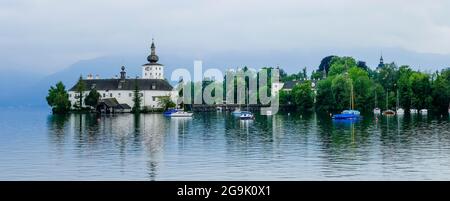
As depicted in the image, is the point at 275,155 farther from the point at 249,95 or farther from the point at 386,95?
the point at 249,95

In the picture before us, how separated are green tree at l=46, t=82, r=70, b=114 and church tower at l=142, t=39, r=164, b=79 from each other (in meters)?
19.1

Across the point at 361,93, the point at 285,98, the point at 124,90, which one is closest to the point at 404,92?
the point at 361,93

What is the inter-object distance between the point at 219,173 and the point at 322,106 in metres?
81.3

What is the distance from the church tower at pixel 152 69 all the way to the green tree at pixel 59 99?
19.1 meters

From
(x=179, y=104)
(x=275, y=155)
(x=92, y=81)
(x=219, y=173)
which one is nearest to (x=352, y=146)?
(x=275, y=155)

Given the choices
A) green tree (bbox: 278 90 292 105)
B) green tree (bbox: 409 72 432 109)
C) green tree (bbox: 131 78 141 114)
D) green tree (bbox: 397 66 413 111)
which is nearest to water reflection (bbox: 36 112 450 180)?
green tree (bbox: 409 72 432 109)

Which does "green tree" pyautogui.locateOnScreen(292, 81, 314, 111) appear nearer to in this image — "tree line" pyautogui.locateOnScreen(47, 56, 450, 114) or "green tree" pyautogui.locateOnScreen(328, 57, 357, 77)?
"tree line" pyautogui.locateOnScreen(47, 56, 450, 114)

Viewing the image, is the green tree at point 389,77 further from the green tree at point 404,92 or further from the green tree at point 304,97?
the green tree at point 304,97

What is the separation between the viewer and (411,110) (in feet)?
305

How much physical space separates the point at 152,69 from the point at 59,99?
22.9 metres

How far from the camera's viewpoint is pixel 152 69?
4808 inches

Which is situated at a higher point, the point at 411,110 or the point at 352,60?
the point at 352,60

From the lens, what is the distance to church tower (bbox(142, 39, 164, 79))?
4811 inches

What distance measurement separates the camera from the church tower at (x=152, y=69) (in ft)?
401
